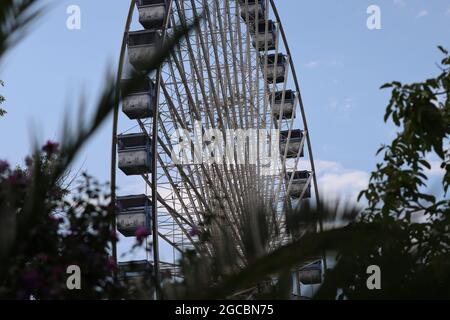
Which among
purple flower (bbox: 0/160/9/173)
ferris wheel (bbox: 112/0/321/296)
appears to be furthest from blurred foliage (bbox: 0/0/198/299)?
ferris wheel (bbox: 112/0/321/296)

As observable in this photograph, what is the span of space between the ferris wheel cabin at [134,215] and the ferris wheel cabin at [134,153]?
71 cm

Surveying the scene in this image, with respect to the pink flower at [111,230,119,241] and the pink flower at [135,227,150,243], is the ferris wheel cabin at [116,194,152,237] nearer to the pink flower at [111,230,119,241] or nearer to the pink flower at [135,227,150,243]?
the pink flower at [135,227,150,243]

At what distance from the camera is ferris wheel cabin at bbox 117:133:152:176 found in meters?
21.8

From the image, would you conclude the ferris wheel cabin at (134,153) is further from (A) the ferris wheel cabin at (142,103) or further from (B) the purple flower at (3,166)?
(B) the purple flower at (3,166)

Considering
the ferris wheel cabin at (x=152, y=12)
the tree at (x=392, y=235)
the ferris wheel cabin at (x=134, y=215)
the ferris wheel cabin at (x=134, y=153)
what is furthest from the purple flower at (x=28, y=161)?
the ferris wheel cabin at (x=152, y=12)

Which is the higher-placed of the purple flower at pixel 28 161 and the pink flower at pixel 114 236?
the purple flower at pixel 28 161

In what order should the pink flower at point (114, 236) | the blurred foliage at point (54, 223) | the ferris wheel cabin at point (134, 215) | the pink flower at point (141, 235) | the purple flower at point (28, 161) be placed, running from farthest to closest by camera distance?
the ferris wheel cabin at point (134, 215)
the pink flower at point (141, 235)
the pink flower at point (114, 236)
the purple flower at point (28, 161)
the blurred foliage at point (54, 223)

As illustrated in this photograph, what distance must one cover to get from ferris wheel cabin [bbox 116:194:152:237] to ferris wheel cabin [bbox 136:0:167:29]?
14.7 feet

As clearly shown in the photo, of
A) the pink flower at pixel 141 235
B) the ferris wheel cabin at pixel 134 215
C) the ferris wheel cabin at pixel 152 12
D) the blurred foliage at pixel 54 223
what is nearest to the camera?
the blurred foliage at pixel 54 223

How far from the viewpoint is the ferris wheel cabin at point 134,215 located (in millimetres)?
21281

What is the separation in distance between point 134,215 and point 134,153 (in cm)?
155

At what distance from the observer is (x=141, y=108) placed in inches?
861

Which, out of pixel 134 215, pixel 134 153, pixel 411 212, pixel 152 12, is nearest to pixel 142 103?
pixel 134 153

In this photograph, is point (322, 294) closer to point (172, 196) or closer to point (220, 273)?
point (220, 273)
